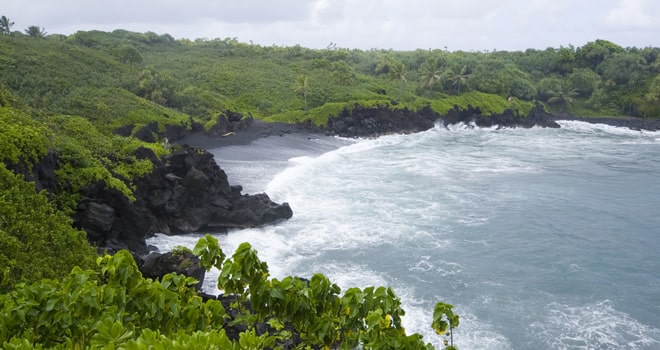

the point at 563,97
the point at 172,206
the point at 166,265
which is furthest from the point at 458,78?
the point at 166,265

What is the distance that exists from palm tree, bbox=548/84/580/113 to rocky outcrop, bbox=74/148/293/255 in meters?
82.8

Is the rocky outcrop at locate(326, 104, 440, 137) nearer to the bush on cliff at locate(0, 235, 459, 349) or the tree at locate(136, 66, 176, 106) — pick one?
the tree at locate(136, 66, 176, 106)

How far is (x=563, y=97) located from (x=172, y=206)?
293 ft

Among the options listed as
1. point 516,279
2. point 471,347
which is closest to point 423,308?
point 471,347

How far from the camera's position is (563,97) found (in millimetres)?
95312

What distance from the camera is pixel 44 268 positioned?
1444cm

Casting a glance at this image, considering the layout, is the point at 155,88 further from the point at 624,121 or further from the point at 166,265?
the point at 624,121

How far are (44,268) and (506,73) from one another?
9958 cm

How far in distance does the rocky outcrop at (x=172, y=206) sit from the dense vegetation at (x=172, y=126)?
92 cm

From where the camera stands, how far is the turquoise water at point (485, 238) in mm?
19875

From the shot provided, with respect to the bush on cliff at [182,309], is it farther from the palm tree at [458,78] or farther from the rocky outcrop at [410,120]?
the palm tree at [458,78]

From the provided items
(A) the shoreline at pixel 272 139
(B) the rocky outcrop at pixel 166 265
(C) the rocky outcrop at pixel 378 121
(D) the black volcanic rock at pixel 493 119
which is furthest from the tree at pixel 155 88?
(B) the rocky outcrop at pixel 166 265

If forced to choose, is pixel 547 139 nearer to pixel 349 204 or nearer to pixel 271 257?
pixel 349 204

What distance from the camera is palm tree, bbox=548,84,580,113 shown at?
9538 centimetres
